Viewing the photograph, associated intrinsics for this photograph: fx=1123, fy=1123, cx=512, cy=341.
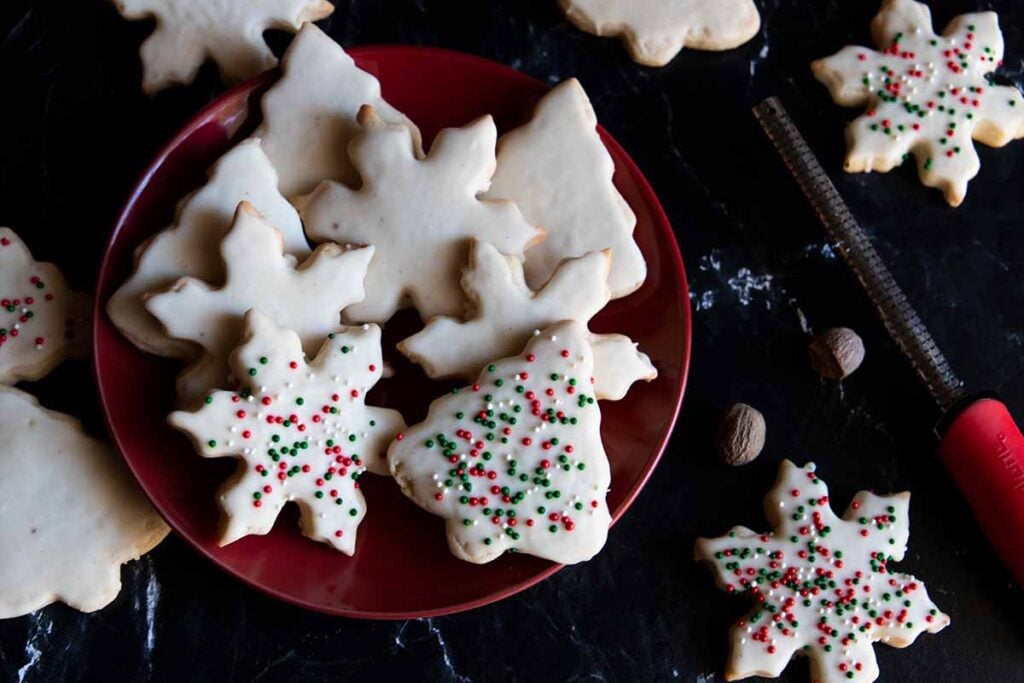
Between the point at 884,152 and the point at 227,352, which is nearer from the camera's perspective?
the point at 227,352

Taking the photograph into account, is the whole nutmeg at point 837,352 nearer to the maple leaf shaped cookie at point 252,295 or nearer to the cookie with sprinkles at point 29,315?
the maple leaf shaped cookie at point 252,295

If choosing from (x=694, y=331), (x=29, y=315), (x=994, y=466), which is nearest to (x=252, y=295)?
(x=29, y=315)

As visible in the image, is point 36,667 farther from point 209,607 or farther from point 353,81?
point 353,81

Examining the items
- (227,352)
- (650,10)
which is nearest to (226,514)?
(227,352)

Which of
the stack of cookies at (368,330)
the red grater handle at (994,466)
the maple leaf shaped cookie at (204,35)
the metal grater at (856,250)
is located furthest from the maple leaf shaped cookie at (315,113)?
the red grater handle at (994,466)

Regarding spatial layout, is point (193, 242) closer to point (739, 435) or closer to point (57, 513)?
point (57, 513)

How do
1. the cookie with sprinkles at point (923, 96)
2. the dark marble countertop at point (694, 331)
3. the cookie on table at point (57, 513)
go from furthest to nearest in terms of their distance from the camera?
1. the cookie with sprinkles at point (923, 96)
2. the dark marble countertop at point (694, 331)
3. the cookie on table at point (57, 513)
